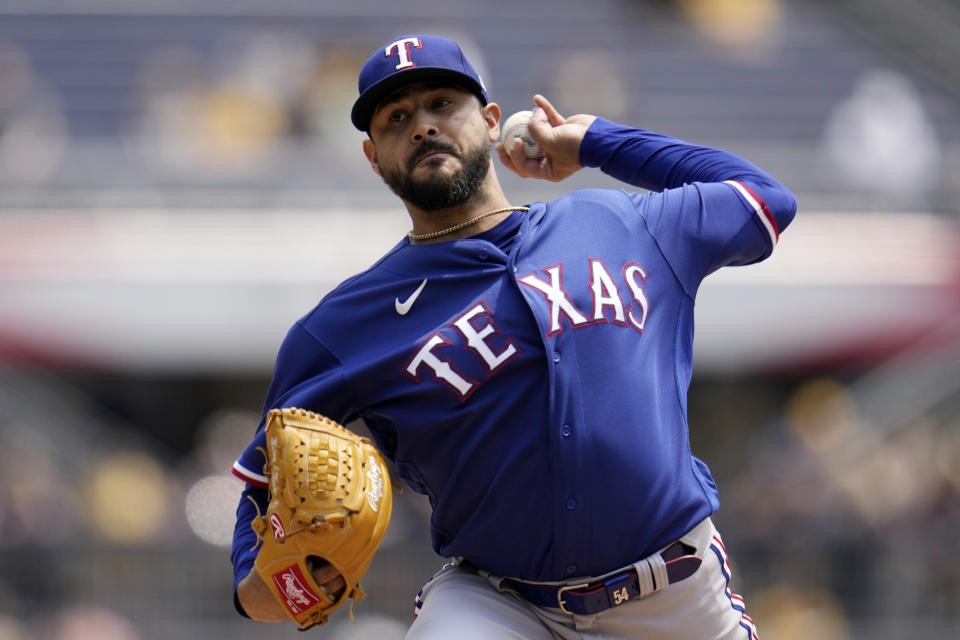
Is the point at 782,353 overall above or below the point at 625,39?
below

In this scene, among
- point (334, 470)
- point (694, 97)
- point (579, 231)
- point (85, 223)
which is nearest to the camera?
point (334, 470)

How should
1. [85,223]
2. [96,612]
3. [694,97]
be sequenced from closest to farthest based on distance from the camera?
[96,612]
[85,223]
[694,97]

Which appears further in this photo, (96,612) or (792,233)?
(792,233)

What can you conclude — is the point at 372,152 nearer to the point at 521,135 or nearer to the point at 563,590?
the point at 521,135

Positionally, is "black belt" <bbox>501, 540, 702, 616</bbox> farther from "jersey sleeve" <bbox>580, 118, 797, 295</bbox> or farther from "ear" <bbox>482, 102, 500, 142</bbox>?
"ear" <bbox>482, 102, 500, 142</bbox>

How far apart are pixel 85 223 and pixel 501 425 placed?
961 cm

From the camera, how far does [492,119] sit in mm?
3039

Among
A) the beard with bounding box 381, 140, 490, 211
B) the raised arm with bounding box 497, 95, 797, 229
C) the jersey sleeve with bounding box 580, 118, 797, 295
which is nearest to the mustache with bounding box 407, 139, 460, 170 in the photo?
the beard with bounding box 381, 140, 490, 211

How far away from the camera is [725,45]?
571 inches

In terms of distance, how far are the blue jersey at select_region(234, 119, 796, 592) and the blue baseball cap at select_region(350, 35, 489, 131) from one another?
0.35m

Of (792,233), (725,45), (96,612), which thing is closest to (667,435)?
(96,612)

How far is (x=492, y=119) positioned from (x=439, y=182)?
0.32 meters

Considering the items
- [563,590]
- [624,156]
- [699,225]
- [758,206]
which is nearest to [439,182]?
[624,156]

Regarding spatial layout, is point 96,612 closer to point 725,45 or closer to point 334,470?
point 334,470
